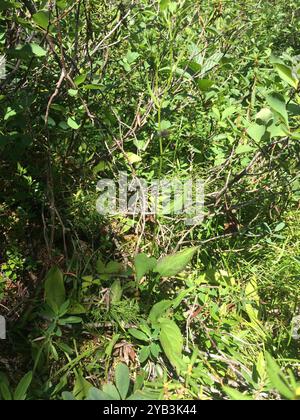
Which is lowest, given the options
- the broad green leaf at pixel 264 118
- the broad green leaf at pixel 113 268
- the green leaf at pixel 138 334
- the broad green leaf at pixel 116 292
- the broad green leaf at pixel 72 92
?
the green leaf at pixel 138 334

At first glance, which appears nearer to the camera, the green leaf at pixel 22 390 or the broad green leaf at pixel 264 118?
the green leaf at pixel 22 390

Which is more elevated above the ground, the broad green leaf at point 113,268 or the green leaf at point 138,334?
the broad green leaf at point 113,268

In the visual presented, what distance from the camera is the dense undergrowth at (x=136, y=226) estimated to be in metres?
1.40

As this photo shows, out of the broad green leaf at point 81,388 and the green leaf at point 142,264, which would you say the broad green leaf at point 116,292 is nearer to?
the green leaf at point 142,264

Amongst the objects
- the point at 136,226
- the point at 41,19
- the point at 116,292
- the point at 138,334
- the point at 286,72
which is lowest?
the point at 138,334

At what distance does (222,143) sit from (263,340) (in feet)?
2.97

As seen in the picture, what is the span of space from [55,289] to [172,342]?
0.40 m

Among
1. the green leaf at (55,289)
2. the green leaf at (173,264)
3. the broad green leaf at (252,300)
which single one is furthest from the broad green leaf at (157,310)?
the broad green leaf at (252,300)

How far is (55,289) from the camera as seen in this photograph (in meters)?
1.47

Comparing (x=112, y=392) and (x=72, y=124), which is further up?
(x=72, y=124)

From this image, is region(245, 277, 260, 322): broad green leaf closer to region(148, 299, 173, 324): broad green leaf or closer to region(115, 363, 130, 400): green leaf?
region(148, 299, 173, 324): broad green leaf

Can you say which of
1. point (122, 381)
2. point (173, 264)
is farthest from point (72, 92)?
point (122, 381)

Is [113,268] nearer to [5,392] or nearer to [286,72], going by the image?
[5,392]

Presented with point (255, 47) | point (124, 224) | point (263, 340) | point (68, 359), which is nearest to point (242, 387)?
point (263, 340)
